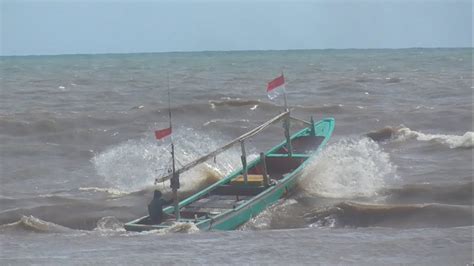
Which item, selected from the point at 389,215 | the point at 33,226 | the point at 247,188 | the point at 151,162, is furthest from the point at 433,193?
the point at 33,226

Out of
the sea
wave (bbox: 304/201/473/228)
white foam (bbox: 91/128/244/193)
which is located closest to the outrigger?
the sea

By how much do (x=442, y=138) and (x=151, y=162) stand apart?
8498 mm

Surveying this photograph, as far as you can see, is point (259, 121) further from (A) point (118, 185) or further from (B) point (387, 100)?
(A) point (118, 185)

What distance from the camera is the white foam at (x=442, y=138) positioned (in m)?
21.4

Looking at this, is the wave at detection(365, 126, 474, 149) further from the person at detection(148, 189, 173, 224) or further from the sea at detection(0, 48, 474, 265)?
the person at detection(148, 189, 173, 224)

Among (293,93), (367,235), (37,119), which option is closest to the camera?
(367,235)

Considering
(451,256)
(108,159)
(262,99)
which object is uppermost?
(262,99)

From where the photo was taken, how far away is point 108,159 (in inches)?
830

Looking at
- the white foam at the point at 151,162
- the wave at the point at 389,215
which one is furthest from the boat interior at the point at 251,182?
the white foam at the point at 151,162

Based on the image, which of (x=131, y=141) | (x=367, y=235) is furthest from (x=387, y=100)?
(x=367, y=235)

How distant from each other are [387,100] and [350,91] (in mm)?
4802

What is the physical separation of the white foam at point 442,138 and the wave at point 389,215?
7.63m

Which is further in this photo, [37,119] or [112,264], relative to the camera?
[37,119]

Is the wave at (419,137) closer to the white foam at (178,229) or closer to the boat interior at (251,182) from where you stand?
the boat interior at (251,182)
